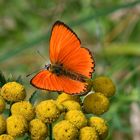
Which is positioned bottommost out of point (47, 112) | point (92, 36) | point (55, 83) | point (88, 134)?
point (88, 134)

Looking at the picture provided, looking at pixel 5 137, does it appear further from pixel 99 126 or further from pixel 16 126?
pixel 99 126

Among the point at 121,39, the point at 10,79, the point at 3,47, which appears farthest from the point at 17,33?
the point at 10,79

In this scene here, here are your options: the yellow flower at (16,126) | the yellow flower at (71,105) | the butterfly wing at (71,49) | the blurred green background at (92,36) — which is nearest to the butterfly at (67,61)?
the butterfly wing at (71,49)

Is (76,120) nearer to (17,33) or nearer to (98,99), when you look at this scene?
(98,99)

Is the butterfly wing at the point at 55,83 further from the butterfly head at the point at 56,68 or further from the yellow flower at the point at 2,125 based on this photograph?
the yellow flower at the point at 2,125

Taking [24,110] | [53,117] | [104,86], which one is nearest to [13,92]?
[24,110]

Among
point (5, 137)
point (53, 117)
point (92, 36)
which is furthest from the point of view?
point (92, 36)

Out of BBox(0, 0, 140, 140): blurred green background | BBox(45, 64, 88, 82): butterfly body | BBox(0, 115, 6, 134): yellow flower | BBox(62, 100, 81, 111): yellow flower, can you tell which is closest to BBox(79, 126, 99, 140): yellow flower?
BBox(62, 100, 81, 111): yellow flower
